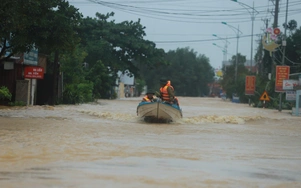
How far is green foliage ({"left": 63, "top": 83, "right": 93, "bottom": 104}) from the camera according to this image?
35.2 meters

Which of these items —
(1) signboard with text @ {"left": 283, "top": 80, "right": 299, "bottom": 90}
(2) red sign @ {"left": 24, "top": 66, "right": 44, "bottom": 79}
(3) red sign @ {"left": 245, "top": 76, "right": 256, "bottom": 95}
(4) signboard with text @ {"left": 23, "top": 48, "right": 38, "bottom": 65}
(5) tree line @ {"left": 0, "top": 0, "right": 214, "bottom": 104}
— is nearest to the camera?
(5) tree line @ {"left": 0, "top": 0, "right": 214, "bottom": 104}

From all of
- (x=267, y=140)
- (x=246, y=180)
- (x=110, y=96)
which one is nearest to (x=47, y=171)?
(x=246, y=180)

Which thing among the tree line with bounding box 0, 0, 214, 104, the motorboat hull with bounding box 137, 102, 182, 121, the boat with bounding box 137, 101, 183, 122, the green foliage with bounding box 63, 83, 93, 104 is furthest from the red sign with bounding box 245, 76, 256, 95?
the motorboat hull with bounding box 137, 102, 182, 121

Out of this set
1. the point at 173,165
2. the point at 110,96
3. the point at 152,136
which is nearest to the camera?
the point at 173,165

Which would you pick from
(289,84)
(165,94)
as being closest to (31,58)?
(165,94)

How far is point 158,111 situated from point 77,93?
16.5 metres

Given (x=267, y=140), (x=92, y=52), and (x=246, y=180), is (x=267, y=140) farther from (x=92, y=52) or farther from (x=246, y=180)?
(x=92, y=52)

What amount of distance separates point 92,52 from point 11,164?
4167 cm

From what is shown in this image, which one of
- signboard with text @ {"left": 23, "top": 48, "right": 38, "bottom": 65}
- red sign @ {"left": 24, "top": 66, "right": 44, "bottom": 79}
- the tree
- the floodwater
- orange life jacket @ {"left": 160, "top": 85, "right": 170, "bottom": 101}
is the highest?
the tree

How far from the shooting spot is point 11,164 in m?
9.45

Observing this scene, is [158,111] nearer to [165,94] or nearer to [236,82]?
[165,94]

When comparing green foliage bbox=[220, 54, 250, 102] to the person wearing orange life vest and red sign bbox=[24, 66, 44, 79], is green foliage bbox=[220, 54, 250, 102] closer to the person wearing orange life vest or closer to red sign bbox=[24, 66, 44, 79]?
red sign bbox=[24, 66, 44, 79]

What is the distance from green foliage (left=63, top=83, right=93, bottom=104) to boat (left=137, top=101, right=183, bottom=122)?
14.3 meters

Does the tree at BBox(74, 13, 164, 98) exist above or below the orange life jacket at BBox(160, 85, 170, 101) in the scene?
above
